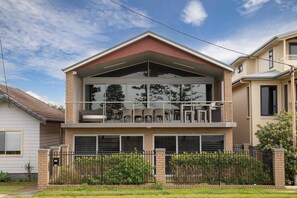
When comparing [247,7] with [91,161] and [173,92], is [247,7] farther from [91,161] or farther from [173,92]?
[91,161]

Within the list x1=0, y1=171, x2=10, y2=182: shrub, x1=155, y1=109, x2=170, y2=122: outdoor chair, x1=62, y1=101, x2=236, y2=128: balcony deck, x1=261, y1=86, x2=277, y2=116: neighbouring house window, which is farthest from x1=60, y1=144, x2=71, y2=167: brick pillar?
x1=261, y1=86, x2=277, y2=116: neighbouring house window

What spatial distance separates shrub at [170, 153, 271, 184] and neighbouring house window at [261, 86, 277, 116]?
18.5 ft

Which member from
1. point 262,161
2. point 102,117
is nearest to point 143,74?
point 102,117

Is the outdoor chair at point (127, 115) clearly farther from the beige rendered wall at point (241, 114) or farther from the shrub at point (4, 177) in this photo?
the beige rendered wall at point (241, 114)

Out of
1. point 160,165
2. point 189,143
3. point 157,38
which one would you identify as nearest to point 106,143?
point 189,143

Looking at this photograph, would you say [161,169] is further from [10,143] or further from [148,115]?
[10,143]

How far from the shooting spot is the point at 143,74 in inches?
811

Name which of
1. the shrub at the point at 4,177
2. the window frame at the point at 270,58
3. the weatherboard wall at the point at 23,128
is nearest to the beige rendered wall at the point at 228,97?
the window frame at the point at 270,58

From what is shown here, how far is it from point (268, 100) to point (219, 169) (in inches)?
280

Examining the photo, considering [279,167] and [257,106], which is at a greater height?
[257,106]

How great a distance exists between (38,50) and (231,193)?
52.0 ft

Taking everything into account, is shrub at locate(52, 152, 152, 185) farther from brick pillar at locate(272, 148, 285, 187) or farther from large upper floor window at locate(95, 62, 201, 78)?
large upper floor window at locate(95, 62, 201, 78)

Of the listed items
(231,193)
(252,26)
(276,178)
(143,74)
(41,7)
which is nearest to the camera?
(231,193)

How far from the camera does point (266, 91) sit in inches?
781
